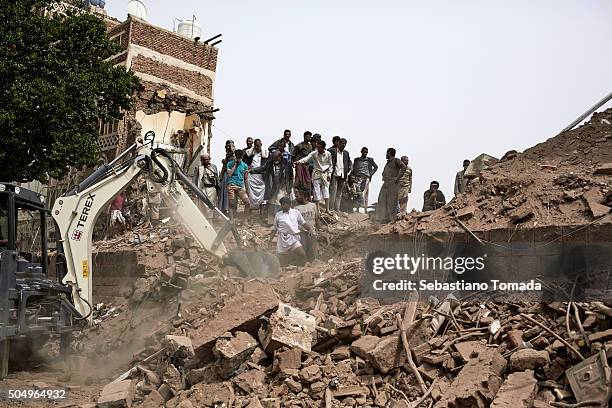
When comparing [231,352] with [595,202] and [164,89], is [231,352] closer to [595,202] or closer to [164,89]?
[595,202]

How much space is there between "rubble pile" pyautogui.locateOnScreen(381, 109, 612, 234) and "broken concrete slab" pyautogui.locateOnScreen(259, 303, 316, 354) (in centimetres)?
201

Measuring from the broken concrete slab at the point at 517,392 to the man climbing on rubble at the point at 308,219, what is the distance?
5808mm

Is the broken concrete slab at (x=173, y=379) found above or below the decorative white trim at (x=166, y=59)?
below

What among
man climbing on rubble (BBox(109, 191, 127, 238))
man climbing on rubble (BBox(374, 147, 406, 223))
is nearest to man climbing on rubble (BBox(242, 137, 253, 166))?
man climbing on rubble (BBox(374, 147, 406, 223))

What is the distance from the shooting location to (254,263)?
31.8 feet

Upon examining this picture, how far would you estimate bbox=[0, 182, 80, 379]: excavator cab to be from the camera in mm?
7559

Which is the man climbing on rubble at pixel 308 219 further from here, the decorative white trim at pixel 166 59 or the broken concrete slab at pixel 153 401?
the decorative white trim at pixel 166 59

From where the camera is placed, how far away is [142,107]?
20250 millimetres

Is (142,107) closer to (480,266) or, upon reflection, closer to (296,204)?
(296,204)

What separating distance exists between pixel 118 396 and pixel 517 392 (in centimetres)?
426

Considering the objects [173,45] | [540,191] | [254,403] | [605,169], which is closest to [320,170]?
[540,191]

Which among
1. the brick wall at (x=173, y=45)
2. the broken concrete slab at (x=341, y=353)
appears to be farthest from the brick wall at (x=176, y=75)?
the broken concrete slab at (x=341, y=353)

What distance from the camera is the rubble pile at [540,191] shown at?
721 centimetres

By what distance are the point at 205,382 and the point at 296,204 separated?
624 centimetres
